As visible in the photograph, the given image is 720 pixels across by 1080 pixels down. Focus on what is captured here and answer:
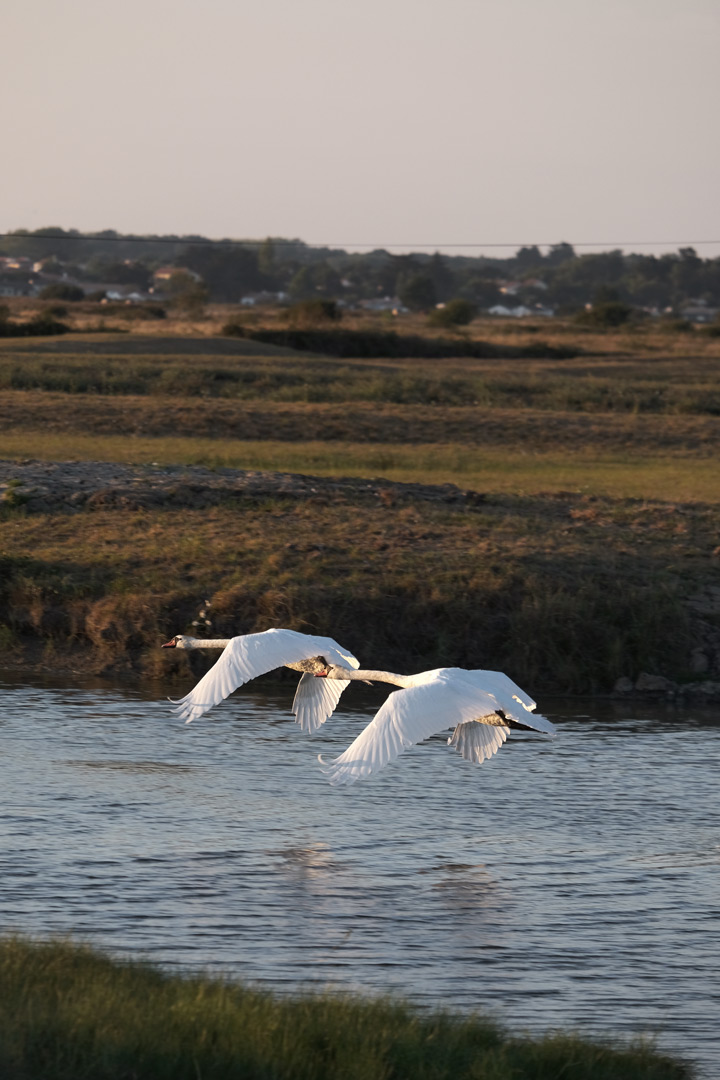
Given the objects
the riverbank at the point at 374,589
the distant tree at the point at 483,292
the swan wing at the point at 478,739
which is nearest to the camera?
the swan wing at the point at 478,739

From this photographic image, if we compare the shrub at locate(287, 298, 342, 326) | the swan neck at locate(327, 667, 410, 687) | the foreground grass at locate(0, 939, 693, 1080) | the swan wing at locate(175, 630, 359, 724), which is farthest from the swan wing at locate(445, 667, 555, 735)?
the shrub at locate(287, 298, 342, 326)

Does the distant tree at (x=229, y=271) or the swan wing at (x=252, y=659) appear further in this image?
the distant tree at (x=229, y=271)

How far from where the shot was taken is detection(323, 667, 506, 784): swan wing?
25.8 feet

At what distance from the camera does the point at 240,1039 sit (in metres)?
6.43

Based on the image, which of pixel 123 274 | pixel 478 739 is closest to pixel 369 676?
pixel 478 739

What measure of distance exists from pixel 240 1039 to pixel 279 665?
283 cm

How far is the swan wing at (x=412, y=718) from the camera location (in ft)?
25.8

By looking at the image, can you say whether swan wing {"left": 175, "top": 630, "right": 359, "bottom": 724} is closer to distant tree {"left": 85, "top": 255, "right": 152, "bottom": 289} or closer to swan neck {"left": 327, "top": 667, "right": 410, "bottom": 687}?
swan neck {"left": 327, "top": 667, "right": 410, "bottom": 687}

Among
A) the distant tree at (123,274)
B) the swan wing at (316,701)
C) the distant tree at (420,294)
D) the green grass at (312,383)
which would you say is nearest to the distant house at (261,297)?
the distant tree at (123,274)

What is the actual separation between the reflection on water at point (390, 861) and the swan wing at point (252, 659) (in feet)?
4.35

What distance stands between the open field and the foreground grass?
8189mm

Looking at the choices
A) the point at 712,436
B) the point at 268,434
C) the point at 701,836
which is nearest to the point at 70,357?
the point at 268,434

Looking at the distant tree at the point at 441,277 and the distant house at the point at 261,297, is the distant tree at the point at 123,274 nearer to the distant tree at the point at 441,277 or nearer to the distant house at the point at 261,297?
the distant house at the point at 261,297

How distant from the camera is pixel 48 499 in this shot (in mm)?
19562
